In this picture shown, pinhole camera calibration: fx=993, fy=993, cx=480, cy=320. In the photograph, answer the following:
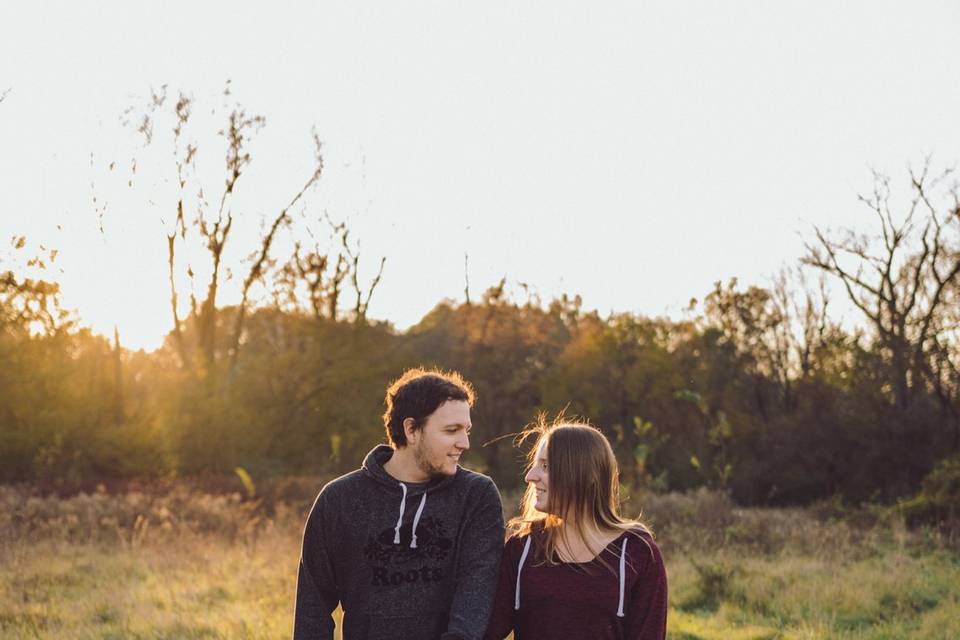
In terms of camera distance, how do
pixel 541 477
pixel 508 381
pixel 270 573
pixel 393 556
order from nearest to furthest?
pixel 541 477, pixel 393 556, pixel 270 573, pixel 508 381

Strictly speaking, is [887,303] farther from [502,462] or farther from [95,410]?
[95,410]

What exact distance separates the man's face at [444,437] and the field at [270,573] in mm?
4842

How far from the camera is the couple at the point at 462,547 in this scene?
3438 mm

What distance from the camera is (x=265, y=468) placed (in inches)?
1067

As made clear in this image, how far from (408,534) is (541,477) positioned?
578 mm

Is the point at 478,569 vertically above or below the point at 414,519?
below

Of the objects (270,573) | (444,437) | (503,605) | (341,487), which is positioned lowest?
(270,573)

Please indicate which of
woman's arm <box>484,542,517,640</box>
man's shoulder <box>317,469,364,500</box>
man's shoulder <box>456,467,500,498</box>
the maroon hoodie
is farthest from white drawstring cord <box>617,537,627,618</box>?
man's shoulder <box>317,469,364,500</box>

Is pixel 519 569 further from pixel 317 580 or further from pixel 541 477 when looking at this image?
pixel 317 580

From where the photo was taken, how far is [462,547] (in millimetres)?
3775

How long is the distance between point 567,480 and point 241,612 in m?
6.39

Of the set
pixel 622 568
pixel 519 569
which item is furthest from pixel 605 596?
pixel 519 569

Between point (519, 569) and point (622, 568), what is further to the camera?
point (519, 569)

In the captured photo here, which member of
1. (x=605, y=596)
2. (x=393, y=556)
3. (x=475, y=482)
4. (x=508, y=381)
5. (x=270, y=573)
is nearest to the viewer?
(x=605, y=596)
